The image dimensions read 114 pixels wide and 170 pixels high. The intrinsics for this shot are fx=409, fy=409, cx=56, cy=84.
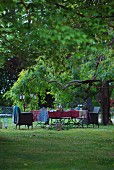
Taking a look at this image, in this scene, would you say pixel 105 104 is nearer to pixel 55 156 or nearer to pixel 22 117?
pixel 22 117

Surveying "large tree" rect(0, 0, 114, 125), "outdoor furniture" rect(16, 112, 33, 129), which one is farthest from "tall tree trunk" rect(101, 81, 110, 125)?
"large tree" rect(0, 0, 114, 125)

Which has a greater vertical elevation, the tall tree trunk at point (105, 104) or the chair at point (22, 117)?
the tall tree trunk at point (105, 104)

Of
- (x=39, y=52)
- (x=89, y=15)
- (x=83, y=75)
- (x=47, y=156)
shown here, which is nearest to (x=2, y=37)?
(x=39, y=52)

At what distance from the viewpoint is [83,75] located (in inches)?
756

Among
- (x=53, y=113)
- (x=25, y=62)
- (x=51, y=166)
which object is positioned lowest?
(x=51, y=166)

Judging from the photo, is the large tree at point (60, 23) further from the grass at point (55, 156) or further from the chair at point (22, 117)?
the chair at point (22, 117)

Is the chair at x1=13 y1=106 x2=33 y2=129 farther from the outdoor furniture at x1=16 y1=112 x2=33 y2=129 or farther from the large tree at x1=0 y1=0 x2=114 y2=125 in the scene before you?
the large tree at x1=0 y1=0 x2=114 y2=125

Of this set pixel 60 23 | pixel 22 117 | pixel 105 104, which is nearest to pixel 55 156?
pixel 60 23

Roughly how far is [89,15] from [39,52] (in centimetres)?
405

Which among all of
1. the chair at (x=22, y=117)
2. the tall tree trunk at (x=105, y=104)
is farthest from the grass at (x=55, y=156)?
the tall tree trunk at (x=105, y=104)

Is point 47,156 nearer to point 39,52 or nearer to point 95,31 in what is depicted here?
point 39,52

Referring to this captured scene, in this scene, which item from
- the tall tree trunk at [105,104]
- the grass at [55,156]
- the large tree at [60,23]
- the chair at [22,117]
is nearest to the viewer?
the large tree at [60,23]

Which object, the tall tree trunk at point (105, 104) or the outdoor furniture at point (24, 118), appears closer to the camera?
the outdoor furniture at point (24, 118)

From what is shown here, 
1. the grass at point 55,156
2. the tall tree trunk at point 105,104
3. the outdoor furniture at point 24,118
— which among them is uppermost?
the tall tree trunk at point 105,104
